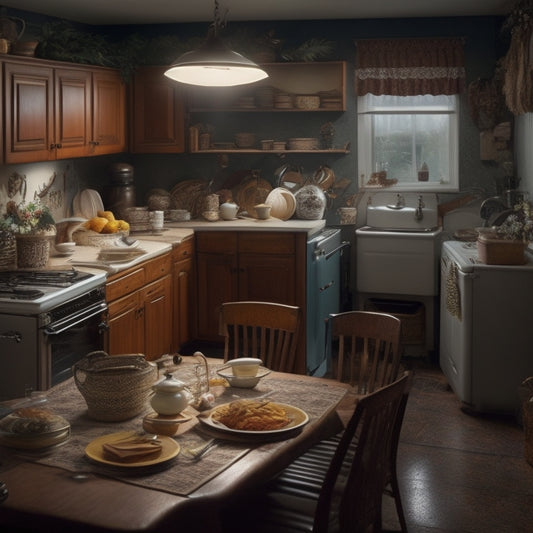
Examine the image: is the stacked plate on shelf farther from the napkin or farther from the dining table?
the napkin

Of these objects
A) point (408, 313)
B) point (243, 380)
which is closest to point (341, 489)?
point (243, 380)

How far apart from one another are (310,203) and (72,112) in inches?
75.3

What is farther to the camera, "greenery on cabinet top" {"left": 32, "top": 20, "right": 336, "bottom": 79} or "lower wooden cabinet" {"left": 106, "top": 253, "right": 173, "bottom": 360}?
"greenery on cabinet top" {"left": 32, "top": 20, "right": 336, "bottom": 79}

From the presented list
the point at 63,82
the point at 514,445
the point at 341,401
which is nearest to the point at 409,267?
the point at 514,445

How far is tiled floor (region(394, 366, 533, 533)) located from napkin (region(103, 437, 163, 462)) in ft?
5.66

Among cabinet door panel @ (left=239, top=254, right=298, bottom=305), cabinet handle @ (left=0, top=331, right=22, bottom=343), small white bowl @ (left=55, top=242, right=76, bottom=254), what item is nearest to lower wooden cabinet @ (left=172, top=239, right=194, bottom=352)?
cabinet door panel @ (left=239, top=254, right=298, bottom=305)

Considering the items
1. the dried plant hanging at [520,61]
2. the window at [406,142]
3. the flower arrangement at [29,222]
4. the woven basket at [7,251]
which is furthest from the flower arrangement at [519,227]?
the woven basket at [7,251]

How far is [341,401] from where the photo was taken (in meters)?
2.83

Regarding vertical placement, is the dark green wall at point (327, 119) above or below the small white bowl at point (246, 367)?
above

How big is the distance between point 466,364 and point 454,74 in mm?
2418

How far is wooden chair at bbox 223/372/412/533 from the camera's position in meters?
2.32

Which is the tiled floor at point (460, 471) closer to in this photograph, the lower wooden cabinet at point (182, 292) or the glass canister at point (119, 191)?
the lower wooden cabinet at point (182, 292)

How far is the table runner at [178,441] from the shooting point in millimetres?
2146

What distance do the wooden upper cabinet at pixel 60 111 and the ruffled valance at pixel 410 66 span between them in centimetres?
186
